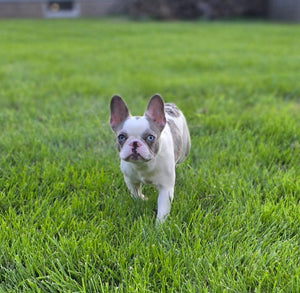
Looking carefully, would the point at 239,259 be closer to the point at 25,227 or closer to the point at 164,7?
the point at 25,227

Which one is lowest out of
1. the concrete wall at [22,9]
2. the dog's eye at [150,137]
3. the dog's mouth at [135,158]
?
the dog's mouth at [135,158]

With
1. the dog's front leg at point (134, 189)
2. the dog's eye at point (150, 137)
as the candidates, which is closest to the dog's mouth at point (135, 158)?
the dog's eye at point (150, 137)

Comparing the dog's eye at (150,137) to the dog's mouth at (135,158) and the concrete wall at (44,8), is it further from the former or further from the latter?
the concrete wall at (44,8)

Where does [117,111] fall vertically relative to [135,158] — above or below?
above

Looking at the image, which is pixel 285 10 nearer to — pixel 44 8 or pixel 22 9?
pixel 44 8

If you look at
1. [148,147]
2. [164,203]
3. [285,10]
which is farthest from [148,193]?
[285,10]

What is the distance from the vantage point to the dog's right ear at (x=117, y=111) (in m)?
1.94

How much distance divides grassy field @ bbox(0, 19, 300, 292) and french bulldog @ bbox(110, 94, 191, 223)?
5.4 inches

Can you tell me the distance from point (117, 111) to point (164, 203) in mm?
555

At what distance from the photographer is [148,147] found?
1.82m

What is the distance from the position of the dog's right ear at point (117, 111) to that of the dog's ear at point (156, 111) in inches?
4.7

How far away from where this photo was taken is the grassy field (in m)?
1.64

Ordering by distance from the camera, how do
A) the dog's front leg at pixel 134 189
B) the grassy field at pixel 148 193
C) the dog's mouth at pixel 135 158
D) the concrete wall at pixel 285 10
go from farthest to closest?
the concrete wall at pixel 285 10 → the dog's front leg at pixel 134 189 → the dog's mouth at pixel 135 158 → the grassy field at pixel 148 193

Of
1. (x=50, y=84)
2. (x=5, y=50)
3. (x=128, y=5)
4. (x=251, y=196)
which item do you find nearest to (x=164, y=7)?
(x=128, y=5)
